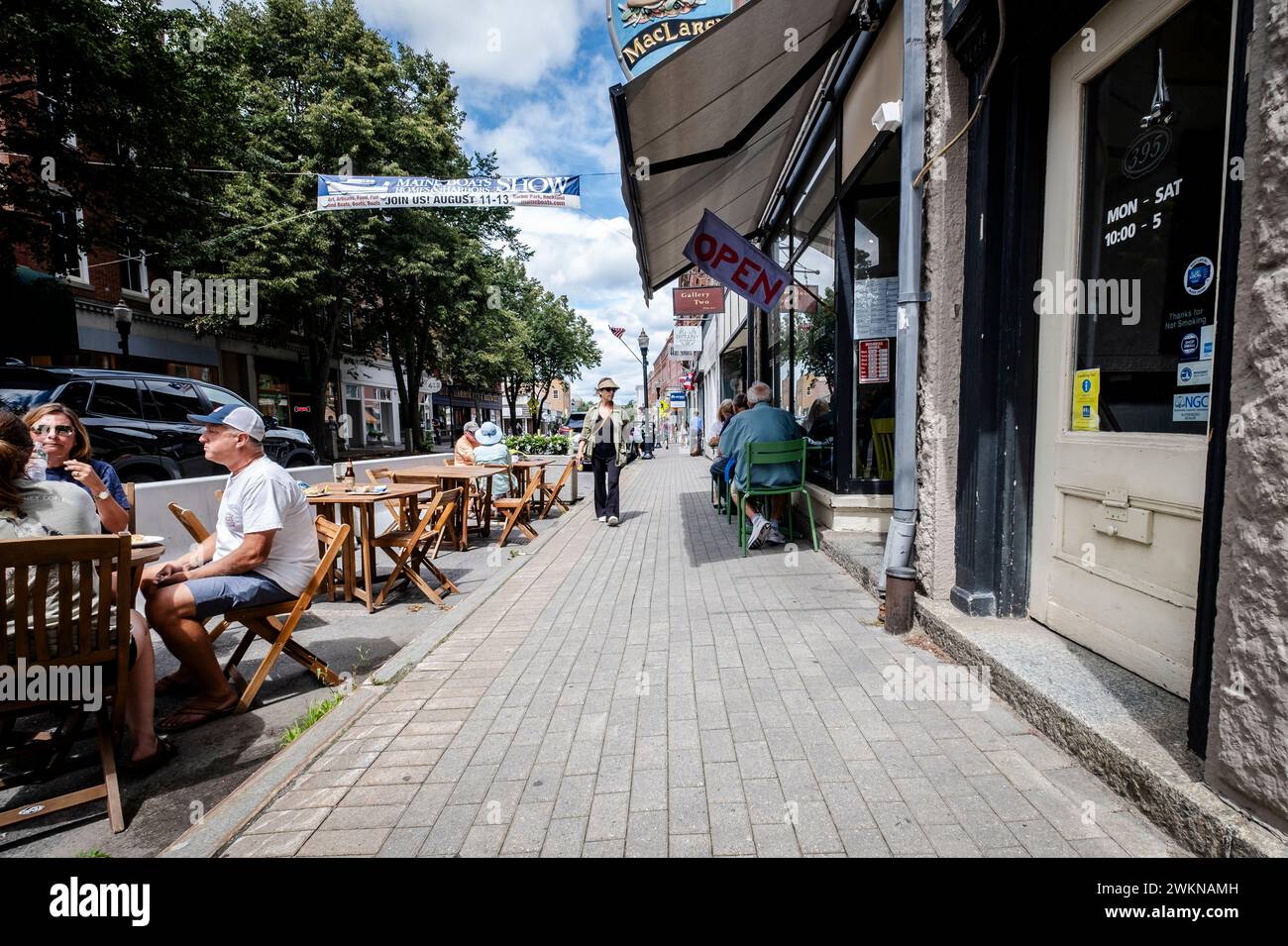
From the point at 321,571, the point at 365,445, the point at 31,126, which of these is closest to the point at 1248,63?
the point at 321,571

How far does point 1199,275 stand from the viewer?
8.10ft

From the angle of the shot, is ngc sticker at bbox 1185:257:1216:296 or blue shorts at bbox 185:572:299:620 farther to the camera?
blue shorts at bbox 185:572:299:620

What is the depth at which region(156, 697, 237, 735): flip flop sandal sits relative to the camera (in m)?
2.97

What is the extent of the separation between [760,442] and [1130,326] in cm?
344

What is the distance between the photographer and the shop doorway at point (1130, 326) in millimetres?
2436

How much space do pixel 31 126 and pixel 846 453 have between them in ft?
47.6

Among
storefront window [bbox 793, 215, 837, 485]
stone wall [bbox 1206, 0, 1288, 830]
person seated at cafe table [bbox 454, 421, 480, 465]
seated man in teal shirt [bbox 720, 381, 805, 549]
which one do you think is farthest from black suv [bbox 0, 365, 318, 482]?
stone wall [bbox 1206, 0, 1288, 830]

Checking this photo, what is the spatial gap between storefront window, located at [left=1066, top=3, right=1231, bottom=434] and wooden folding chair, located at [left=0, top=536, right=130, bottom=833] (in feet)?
13.2

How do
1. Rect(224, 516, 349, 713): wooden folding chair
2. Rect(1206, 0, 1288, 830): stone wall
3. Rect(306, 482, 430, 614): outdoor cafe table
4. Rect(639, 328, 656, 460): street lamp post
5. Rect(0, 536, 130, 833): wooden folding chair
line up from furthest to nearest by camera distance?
Rect(639, 328, 656, 460): street lamp post < Rect(306, 482, 430, 614): outdoor cafe table < Rect(224, 516, 349, 713): wooden folding chair < Rect(0, 536, 130, 833): wooden folding chair < Rect(1206, 0, 1288, 830): stone wall

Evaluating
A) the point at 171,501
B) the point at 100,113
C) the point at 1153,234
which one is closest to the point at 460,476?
the point at 171,501

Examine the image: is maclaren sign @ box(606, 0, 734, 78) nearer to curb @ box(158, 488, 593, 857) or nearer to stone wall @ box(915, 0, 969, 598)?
stone wall @ box(915, 0, 969, 598)

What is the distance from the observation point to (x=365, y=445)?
36688 mm

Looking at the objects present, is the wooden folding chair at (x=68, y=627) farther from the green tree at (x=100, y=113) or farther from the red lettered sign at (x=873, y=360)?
the green tree at (x=100, y=113)

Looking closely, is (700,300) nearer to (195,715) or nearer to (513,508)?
(513,508)
